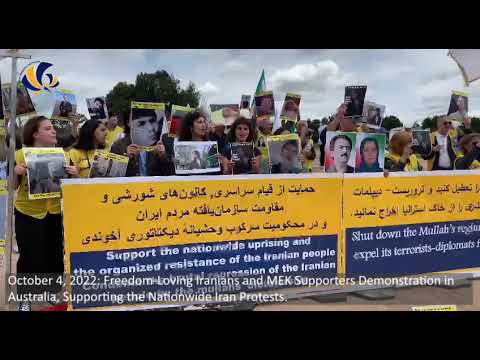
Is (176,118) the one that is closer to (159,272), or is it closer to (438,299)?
(159,272)

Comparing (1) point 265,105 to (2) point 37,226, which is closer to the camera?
(2) point 37,226

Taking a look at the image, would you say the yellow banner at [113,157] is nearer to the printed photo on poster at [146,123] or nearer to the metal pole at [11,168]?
the printed photo on poster at [146,123]

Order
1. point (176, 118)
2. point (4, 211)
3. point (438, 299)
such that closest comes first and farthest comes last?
1. point (4, 211)
2. point (438, 299)
3. point (176, 118)

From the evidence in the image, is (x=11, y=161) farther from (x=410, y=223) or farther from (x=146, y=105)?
(x=410, y=223)

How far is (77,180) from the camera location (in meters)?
3.55

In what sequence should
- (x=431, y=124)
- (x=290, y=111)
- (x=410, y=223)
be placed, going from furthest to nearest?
(x=431, y=124) < (x=290, y=111) < (x=410, y=223)

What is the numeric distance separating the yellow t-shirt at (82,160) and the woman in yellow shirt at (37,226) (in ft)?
0.78

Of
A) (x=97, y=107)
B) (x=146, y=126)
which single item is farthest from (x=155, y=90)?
(x=146, y=126)

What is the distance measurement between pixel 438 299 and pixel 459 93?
313 cm

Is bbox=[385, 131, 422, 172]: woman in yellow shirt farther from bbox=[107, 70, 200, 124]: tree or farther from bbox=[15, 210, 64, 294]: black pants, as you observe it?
bbox=[107, 70, 200, 124]: tree

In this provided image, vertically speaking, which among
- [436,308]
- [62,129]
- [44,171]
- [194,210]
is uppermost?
[62,129]


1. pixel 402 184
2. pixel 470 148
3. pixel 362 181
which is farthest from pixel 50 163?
pixel 470 148

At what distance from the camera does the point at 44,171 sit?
3604 millimetres

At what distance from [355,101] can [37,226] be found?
133 inches
